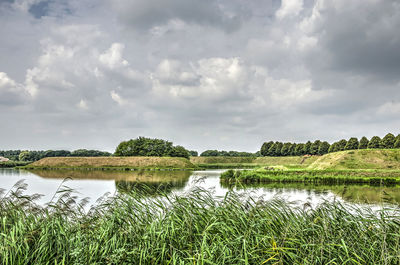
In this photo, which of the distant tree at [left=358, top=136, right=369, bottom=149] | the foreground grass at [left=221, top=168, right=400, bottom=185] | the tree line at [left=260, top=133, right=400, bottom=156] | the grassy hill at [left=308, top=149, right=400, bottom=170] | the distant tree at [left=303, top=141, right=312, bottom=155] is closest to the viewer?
the foreground grass at [left=221, top=168, right=400, bottom=185]

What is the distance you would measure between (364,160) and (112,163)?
169 ft

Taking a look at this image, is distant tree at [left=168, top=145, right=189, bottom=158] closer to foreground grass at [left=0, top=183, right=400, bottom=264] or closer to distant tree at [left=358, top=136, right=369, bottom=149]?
distant tree at [left=358, top=136, right=369, bottom=149]

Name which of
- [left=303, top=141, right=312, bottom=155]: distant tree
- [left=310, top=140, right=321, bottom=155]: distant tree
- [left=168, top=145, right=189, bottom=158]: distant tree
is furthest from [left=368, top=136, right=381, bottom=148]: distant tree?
[left=168, top=145, right=189, bottom=158]: distant tree

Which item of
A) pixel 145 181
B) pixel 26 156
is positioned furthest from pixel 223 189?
pixel 26 156

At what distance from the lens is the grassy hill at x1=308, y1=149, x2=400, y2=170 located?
49.3 metres

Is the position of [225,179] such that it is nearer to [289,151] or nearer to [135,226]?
[135,226]

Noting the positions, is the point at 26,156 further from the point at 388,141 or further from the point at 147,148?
the point at 388,141

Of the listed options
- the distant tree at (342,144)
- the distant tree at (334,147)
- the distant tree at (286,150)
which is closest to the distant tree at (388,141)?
the distant tree at (342,144)

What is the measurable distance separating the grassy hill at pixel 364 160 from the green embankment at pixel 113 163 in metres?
32.4

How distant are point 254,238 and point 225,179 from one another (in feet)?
93.1

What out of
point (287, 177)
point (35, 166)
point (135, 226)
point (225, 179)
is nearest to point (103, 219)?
point (135, 226)

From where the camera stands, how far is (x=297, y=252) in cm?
512

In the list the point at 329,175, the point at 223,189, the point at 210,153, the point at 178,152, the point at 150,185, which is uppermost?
the point at 210,153

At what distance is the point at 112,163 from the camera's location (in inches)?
2783
